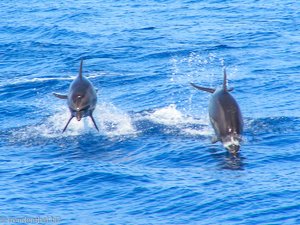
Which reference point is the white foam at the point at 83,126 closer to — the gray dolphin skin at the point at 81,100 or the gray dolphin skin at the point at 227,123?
the gray dolphin skin at the point at 81,100

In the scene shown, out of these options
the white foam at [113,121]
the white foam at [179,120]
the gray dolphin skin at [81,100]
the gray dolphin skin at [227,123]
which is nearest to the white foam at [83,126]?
Result: the white foam at [113,121]

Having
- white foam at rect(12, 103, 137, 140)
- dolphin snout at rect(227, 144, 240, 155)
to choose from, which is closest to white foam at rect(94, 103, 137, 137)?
white foam at rect(12, 103, 137, 140)

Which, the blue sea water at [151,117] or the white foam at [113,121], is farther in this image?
the white foam at [113,121]

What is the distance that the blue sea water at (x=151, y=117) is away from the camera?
73.7 feet

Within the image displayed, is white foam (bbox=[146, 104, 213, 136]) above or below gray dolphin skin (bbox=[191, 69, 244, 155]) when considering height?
above

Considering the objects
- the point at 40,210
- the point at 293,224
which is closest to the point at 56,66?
the point at 40,210

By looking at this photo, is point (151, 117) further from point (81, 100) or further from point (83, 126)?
point (81, 100)

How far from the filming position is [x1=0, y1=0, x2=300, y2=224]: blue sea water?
73.7ft

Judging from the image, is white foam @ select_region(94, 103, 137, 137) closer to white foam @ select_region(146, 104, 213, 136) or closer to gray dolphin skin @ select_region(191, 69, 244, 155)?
white foam @ select_region(146, 104, 213, 136)

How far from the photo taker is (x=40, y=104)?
111 feet

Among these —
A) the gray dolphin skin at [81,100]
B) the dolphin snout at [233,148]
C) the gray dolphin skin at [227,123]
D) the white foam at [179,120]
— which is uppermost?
the white foam at [179,120]

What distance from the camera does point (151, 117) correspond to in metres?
30.4

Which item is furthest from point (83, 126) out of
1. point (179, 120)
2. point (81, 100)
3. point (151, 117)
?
point (81, 100)

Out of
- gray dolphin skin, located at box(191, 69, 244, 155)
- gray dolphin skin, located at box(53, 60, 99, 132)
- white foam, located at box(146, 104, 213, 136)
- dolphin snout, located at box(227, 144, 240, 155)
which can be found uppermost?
white foam, located at box(146, 104, 213, 136)
